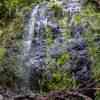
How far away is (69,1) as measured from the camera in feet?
11.2

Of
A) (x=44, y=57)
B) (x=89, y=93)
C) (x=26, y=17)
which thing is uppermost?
(x=26, y=17)

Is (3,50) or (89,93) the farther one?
(3,50)

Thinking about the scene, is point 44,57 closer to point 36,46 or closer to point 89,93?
point 36,46

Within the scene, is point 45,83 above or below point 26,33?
below

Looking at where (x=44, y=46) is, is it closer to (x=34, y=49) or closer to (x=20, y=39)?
(x=34, y=49)

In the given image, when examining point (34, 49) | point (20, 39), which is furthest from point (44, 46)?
point (20, 39)

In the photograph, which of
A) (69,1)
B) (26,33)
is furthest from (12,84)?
(69,1)

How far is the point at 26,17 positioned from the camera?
3461 mm

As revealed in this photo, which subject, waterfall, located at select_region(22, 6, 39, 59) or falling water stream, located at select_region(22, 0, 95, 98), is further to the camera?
waterfall, located at select_region(22, 6, 39, 59)

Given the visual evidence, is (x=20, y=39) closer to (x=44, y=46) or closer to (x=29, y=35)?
(x=29, y=35)

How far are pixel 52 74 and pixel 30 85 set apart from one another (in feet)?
0.64

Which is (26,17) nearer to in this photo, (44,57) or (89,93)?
(44,57)

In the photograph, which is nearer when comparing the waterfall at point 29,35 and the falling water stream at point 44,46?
the falling water stream at point 44,46

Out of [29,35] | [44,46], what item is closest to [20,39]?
[29,35]
